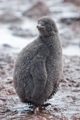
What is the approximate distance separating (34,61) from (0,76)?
7.92 ft

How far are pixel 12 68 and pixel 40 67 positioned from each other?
3104 millimetres

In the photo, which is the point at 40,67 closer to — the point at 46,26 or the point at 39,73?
the point at 39,73

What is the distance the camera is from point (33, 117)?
4953mm

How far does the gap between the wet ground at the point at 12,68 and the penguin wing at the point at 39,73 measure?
1.38 feet

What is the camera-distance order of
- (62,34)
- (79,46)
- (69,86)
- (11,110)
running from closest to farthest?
(11,110) → (69,86) → (79,46) → (62,34)

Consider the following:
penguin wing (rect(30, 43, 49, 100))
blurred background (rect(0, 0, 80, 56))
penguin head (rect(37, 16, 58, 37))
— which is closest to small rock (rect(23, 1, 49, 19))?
blurred background (rect(0, 0, 80, 56))

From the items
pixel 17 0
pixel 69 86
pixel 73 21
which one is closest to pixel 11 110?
pixel 69 86

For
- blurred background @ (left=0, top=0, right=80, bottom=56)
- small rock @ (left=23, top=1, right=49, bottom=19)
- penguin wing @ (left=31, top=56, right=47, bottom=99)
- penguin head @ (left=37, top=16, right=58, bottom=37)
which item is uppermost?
small rock @ (left=23, top=1, right=49, bottom=19)

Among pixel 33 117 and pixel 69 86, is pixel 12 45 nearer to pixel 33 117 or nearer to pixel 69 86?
pixel 69 86

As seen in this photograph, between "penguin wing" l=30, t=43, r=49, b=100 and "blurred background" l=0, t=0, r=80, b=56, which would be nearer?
"penguin wing" l=30, t=43, r=49, b=100

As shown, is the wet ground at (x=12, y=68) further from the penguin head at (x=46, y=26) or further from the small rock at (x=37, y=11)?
the penguin head at (x=46, y=26)

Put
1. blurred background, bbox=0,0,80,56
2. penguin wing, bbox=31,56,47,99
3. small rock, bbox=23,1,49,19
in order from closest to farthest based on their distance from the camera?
penguin wing, bbox=31,56,47,99 < blurred background, bbox=0,0,80,56 < small rock, bbox=23,1,49,19

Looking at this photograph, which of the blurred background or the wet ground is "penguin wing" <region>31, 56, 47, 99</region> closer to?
the wet ground

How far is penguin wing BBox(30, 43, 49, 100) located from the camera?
490cm
